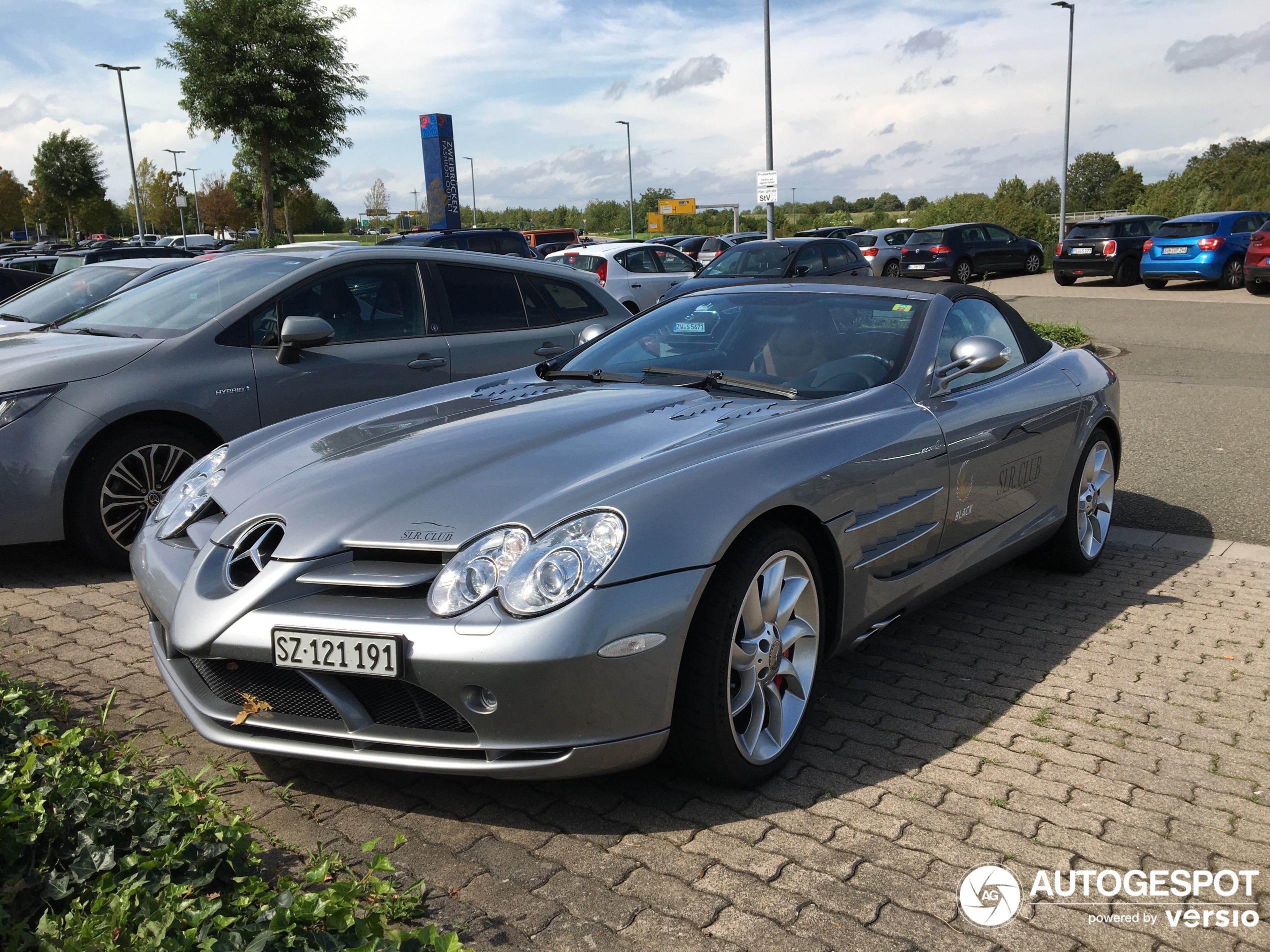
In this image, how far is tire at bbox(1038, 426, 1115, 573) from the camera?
5125 millimetres

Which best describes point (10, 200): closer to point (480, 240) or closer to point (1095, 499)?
point (480, 240)

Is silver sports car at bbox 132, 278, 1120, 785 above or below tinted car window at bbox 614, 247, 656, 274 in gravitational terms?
below

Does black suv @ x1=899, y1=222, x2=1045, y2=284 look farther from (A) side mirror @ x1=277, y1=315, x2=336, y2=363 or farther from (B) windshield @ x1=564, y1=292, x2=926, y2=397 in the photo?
(B) windshield @ x1=564, y1=292, x2=926, y2=397

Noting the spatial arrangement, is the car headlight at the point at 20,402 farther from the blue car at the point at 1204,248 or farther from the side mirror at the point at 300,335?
the blue car at the point at 1204,248

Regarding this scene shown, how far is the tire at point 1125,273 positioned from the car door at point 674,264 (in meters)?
13.6

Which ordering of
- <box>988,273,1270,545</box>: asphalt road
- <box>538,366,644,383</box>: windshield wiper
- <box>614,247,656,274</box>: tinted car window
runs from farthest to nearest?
<box>614,247,656,274</box>: tinted car window → <box>988,273,1270,545</box>: asphalt road → <box>538,366,644,383</box>: windshield wiper

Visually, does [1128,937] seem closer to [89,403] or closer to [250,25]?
[89,403]

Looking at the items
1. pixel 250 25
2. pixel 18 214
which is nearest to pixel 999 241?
pixel 250 25

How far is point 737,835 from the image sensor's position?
9.47 ft

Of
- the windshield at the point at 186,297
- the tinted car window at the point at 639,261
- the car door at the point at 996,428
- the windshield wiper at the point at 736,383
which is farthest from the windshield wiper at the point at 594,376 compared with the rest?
the tinted car window at the point at 639,261

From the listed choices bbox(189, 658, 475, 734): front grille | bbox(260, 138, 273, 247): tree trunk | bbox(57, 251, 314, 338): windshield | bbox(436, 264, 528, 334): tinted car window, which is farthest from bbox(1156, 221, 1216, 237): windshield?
bbox(189, 658, 475, 734): front grille

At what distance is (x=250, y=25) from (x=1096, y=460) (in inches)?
1038

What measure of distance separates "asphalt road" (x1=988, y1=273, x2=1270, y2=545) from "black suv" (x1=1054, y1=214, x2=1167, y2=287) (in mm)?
4852

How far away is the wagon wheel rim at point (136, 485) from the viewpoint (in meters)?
5.12
